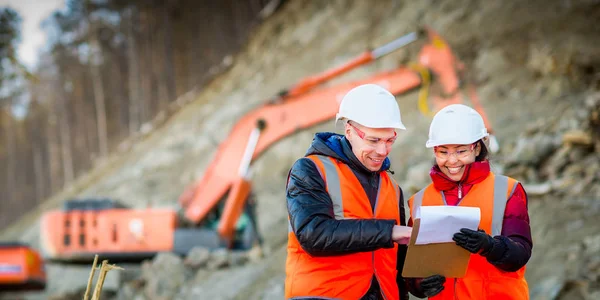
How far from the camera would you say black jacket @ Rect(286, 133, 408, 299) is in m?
2.80

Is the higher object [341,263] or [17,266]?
[341,263]

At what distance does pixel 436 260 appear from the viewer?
2.96m

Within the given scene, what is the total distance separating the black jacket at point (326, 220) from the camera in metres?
2.80

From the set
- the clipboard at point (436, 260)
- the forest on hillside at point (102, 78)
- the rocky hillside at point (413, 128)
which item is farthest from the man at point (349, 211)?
the forest on hillside at point (102, 78)

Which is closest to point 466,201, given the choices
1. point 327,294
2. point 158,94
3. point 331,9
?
point 327,294

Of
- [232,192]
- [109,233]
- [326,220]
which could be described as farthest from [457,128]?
[109,233]

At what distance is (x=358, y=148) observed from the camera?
3.08m

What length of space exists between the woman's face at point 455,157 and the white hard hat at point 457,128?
0.05 m

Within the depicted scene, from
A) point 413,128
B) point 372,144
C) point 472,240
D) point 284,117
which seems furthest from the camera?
point 413,128

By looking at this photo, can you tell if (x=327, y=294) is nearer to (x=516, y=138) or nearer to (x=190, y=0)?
(x=516, y=138)

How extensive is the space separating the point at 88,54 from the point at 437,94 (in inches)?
1233

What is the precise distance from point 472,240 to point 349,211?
0.55 m

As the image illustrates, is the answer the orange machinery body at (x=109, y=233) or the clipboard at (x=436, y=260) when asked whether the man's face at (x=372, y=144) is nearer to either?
the clipboard at (x=436, y=260)

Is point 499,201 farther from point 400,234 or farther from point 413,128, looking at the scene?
point 413,128
